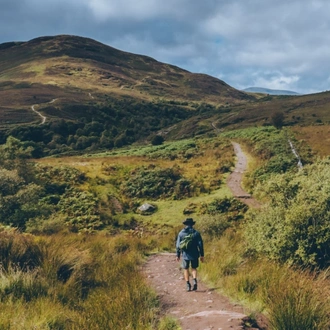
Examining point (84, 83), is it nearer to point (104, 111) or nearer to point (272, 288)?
point (104, 111)

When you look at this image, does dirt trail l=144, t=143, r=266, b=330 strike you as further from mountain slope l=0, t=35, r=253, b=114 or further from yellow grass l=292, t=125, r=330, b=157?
mountain slope l=0, t=35, r=253, b=114

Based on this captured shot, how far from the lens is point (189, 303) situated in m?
8.45

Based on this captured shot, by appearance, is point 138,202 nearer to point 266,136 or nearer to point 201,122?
point 266,136

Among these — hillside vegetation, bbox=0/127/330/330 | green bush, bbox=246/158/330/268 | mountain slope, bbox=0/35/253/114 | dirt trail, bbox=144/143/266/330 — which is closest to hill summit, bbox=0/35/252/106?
mountain slope, bbox=0/35/253/114

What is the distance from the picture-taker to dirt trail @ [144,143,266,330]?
6.39 m

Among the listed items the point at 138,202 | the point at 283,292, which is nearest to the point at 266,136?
the point at 138,202

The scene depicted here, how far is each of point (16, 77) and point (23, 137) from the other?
4111 inches

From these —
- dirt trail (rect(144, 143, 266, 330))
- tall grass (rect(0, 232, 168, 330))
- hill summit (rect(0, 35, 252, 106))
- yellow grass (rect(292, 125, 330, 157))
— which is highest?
hill summit (rect(0, 35, 252, 106))

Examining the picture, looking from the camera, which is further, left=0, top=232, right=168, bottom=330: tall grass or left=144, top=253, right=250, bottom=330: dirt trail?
left=144, top=253, right=250, bottom=330: dirt trail

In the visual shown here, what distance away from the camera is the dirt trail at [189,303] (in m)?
6.39

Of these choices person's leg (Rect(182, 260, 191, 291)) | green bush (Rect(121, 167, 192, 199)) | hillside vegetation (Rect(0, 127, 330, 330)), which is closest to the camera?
hillside vegetation (Rect(0, 127, 330, 330))

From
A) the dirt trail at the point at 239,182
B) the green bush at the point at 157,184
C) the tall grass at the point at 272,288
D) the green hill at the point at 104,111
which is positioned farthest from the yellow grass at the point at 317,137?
the tall grass at the point at 272,288

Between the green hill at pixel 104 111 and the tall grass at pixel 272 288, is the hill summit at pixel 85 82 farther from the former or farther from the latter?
the tall grass at pixel 272 288

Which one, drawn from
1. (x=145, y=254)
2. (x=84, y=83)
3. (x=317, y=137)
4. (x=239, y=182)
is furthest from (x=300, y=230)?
(x=84, y=83)
